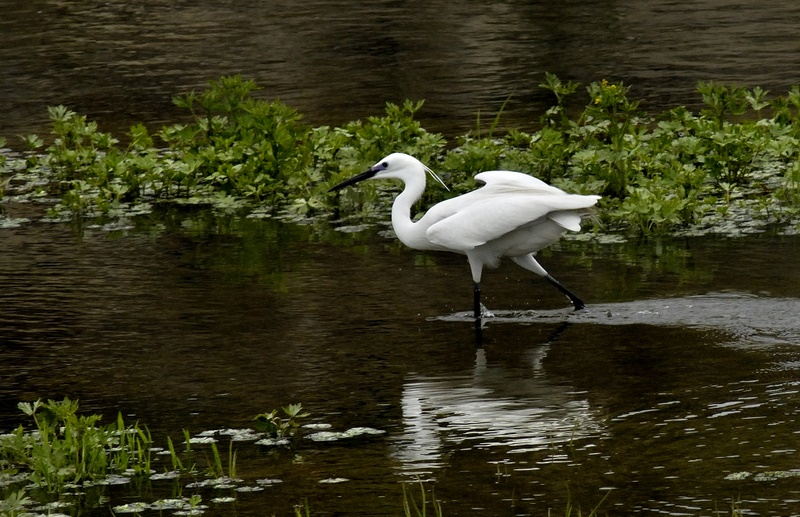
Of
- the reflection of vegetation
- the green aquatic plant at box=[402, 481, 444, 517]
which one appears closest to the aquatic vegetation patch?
the green aquatic plant at box=[402, 481, 444, 517]

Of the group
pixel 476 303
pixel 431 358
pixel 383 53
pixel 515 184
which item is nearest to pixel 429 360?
pixel 431 358

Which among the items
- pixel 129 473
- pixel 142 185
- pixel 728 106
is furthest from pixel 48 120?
pixel 129 473

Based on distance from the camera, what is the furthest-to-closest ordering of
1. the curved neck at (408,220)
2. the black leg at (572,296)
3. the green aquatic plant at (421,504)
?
the curved neck at (408,220) < the black leg at (572,296) < the green aquatic plant at (421,504)

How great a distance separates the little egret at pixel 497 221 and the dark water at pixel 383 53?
520cm

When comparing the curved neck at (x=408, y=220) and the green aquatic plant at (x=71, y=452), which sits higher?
the curved neck at (x=408, y=220)

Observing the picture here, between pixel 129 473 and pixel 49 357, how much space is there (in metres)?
2.09

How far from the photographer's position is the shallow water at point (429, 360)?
18.7ft

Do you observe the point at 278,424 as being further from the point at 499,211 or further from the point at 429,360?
the point at 499,211

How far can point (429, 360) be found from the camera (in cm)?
752

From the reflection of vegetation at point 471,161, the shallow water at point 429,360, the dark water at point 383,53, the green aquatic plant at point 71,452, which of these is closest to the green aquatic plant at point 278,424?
the shallow water at point 429,360

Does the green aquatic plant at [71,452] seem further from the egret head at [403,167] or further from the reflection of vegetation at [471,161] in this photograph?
the reflection of vegetation at [471,161]

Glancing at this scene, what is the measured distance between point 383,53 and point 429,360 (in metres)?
11.5

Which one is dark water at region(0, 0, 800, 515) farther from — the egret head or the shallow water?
the egret head

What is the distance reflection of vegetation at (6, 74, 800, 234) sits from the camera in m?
10.1
